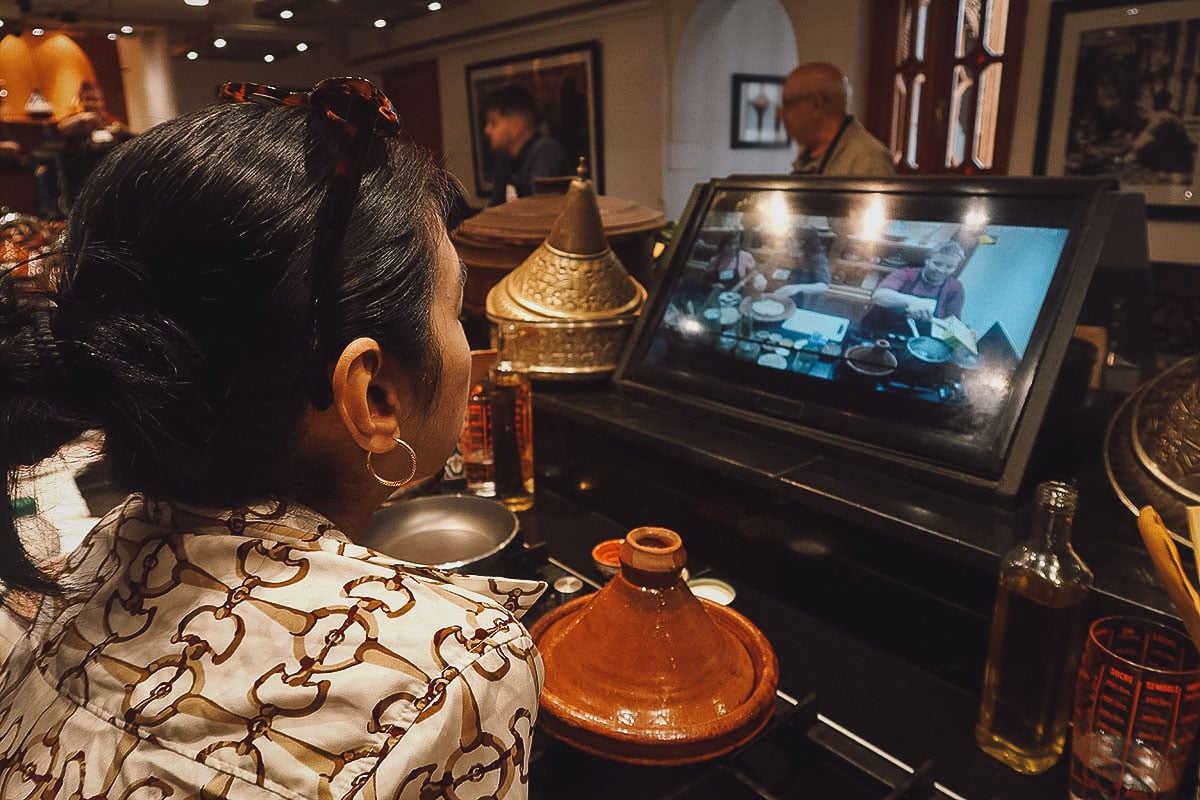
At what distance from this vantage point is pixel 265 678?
1.68 feet

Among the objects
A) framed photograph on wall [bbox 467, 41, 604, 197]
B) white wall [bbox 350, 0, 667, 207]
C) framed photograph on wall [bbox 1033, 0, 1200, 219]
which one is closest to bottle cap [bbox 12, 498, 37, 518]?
framed photograph on wall [bbox 1033, 0, 1200, 219]

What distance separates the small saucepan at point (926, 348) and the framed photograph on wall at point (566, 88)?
492cm

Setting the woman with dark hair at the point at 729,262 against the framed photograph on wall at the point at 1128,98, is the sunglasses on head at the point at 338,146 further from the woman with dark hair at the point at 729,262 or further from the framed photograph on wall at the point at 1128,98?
the framed photograph on wall at the point at 1128,98

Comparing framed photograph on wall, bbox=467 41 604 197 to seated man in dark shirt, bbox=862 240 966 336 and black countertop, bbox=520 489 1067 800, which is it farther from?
black countertop, bbox=520 489 1067 800

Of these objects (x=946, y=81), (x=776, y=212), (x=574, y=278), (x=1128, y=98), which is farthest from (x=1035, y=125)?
(x=574, y=278)

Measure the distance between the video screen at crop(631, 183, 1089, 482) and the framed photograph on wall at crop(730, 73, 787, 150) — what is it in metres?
4.60

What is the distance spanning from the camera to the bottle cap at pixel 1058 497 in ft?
2.46

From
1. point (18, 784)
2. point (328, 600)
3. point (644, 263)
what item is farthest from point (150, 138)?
point (644, 263)

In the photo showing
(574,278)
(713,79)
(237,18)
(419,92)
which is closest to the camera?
(574,278)

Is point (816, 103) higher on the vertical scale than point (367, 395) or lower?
higher

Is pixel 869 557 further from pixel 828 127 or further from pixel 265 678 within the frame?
pixel 828 127

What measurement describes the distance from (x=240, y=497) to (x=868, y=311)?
913 millimetres

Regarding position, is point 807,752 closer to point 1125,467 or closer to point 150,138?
point 1125,467

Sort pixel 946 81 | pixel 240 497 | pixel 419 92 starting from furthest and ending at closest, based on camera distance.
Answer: pixel 419 92
pixel 946 81
pixel 240 497
